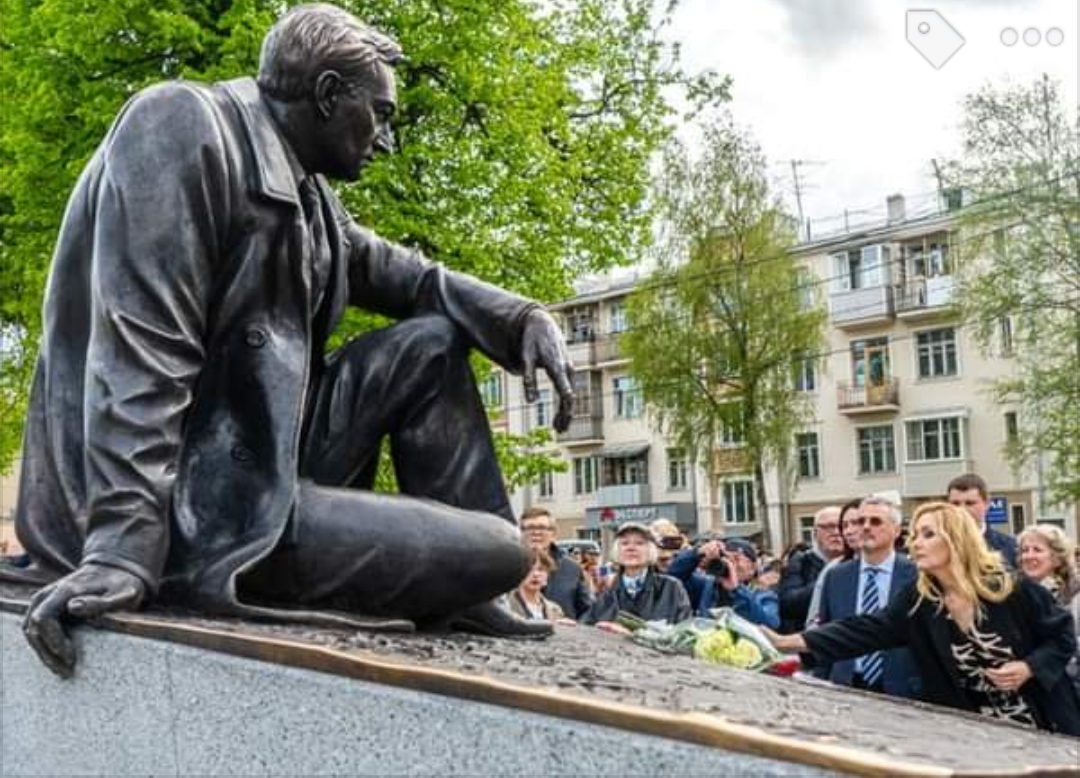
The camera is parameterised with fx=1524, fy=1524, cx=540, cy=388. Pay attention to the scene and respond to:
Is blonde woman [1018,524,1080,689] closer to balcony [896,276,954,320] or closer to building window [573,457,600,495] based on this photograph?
balcony [896,276,954,320]

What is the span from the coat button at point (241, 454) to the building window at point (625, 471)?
53.5m

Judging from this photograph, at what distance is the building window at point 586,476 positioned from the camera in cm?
5897

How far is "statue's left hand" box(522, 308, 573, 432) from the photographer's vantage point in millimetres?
3611

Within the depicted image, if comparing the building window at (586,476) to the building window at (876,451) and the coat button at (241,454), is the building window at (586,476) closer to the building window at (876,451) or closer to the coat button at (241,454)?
the building window at (876,451)

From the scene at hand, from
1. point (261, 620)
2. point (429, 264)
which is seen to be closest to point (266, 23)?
point (429, 264)

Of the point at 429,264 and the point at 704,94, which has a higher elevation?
the point at 704,94

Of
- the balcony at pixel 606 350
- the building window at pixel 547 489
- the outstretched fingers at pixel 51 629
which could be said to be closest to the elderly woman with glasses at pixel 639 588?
the outstretched fingers at pixel 51 629

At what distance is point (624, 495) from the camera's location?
56688 millimetres

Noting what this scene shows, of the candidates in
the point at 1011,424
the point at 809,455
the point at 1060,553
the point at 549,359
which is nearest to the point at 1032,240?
the point at 1011,424

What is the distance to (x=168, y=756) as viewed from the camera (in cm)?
304

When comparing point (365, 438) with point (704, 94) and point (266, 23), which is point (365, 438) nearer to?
point (266, 23)

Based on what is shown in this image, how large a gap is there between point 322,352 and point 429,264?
17.3 inches

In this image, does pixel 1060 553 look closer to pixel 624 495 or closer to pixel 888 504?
pixel 888 504

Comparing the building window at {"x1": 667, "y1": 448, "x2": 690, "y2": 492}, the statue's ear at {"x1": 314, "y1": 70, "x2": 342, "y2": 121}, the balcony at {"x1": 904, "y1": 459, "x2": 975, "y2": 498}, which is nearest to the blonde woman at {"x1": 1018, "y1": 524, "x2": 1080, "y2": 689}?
the statue's ear at {"x1": 314, "y1": 70, "x2": 342, "y2": 121}
